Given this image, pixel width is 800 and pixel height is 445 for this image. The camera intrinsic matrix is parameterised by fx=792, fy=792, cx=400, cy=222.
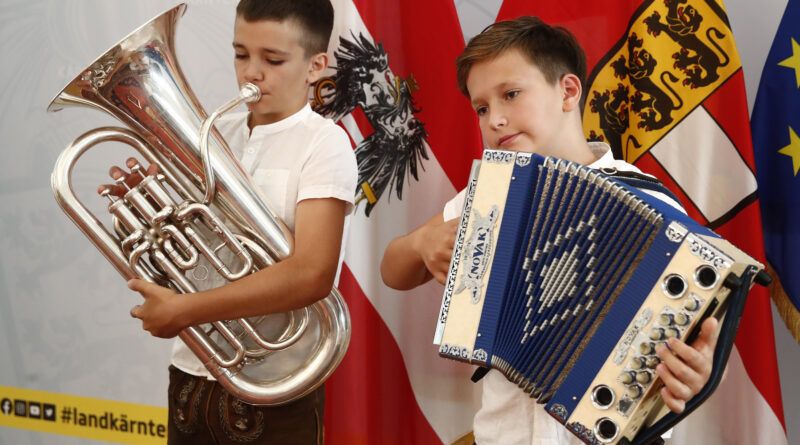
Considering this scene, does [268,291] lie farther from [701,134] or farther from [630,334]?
[701,134]

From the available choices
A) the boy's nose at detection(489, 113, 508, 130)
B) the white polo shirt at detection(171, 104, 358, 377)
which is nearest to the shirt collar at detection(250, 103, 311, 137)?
the white polo shirt at detection(171, 104, 358, 377)

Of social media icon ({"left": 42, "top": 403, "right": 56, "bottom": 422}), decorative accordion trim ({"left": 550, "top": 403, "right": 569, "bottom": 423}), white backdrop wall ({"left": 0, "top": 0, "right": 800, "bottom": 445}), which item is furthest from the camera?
social media icon ({"left": 42, "top": 403, "right": 56, "bottom": 422})

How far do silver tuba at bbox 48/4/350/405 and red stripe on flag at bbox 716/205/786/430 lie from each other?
71 cm

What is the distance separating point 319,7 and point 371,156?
0.37 metres

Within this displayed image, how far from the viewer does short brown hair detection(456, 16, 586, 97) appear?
44.9 inches

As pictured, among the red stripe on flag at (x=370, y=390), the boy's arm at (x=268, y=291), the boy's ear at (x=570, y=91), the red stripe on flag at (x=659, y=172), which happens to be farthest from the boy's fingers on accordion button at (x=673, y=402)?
the red stripe on flag at (x=370, y=390)

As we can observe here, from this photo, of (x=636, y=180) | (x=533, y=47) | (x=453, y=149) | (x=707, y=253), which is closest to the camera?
(x=707, y=253)

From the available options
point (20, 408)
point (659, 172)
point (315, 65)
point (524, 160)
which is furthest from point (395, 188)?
point (20, 408)

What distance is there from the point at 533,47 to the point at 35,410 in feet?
6.41

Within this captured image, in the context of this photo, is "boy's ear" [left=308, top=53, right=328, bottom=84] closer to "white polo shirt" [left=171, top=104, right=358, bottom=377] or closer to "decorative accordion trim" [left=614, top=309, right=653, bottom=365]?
"white polo shirt" [left=171, top=104, right=358, bottom=377]

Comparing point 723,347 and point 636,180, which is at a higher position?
point 636,180

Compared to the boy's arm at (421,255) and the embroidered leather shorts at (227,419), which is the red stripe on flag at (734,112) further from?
the embroidered leather shorts at (227,419)

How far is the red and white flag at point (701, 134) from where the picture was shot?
1398mm

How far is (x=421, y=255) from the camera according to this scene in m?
1.16
